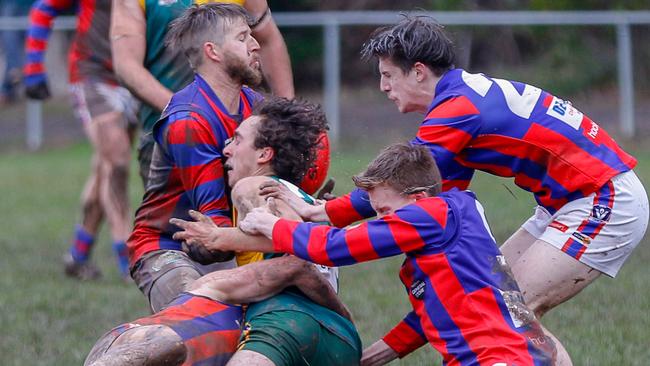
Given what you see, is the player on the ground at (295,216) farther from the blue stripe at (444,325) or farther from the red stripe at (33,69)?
the red stripe at (33,69)

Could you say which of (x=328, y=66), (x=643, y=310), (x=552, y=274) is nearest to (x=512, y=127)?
(x=552, y=274)

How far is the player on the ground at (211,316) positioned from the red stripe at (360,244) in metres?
0.33

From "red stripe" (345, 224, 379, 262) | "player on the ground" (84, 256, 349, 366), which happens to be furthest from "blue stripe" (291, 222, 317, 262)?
"player on the ground" (84, 256, 349, 366)

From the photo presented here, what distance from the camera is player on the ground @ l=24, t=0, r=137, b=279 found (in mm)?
7617

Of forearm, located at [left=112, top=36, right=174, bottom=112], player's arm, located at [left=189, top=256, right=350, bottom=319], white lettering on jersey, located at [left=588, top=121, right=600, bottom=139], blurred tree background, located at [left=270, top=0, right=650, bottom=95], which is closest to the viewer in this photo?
player's arm, located at [left=189, top=256, right=350, bottom=319]

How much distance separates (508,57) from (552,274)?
43.6 feet

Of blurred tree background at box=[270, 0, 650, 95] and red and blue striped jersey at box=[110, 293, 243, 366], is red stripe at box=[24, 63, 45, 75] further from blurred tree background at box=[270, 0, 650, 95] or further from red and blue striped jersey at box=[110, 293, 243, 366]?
blurred tree background at box=[270, 0, 650, 95]

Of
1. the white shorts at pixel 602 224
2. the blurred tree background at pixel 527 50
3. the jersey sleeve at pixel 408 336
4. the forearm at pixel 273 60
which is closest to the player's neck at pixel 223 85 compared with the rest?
the forearm at pixel 273 60

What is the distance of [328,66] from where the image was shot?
15.2 metres

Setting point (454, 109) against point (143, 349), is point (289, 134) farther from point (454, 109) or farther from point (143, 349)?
point (143, 349)

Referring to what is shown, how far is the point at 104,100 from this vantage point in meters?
8.01

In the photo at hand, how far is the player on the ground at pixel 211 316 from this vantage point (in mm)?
3803

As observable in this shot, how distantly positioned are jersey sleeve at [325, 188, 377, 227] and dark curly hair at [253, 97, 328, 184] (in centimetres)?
17

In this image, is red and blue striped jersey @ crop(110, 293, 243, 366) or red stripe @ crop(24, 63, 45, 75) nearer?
red and blue striped jersey @ crop(110, 293, 243, 366)
